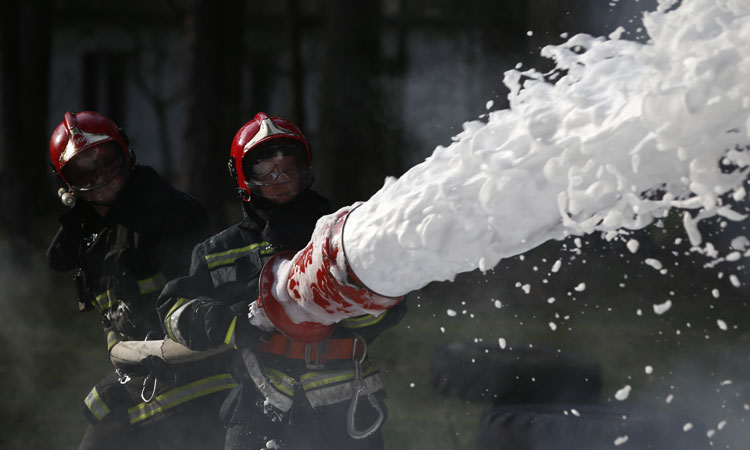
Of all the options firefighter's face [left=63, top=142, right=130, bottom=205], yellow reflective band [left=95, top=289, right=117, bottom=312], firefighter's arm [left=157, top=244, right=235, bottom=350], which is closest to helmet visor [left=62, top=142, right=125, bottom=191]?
firefighter's face [left=63, top=142, right=130, bottom=205]

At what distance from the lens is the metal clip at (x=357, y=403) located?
317 centimetres

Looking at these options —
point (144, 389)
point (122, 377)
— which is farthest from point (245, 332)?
point (122, 377)

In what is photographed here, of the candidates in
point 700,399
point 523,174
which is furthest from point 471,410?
point 523,174

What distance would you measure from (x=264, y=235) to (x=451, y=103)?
346 inches

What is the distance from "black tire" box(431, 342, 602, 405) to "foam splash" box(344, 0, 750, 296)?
3.59 metres

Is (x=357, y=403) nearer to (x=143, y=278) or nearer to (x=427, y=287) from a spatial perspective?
(x=143, y=278)

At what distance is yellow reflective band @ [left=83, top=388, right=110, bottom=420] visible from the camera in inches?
150

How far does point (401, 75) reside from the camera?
11.0 metres

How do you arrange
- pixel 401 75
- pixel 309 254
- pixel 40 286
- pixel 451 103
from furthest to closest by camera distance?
pixel 451 103
pixel 401 75
pixel 40 286
pixel 309 254

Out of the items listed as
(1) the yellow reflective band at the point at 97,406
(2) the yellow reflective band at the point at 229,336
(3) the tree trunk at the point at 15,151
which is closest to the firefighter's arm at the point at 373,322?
(2) the yellow reflective band at the point at 229,336

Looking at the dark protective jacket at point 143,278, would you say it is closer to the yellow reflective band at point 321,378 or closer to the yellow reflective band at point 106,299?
the yellow reflective band at point 106,299

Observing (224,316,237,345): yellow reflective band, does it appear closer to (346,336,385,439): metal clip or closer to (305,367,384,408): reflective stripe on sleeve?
(305,367,384,408): reflective stripe on sleeve

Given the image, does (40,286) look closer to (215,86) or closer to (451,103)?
(215,86)

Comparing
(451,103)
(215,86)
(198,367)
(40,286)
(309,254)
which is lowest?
(40,286)
